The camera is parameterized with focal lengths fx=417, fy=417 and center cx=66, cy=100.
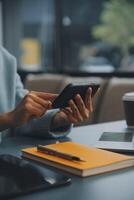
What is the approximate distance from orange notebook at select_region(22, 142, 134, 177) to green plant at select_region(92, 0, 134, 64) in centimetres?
226

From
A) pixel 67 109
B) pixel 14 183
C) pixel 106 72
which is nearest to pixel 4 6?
pixel 106 72

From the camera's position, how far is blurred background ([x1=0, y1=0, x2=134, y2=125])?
342 cm

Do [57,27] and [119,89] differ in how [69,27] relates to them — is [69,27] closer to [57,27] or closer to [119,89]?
[57,27]

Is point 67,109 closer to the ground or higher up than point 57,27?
closer to the ground

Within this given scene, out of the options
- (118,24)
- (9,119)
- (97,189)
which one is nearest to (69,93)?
(9,119)

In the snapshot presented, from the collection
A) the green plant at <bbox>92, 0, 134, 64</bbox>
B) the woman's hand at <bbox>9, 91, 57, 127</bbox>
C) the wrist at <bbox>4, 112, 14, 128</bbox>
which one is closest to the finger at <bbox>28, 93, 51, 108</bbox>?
the woman's hand at <bbox>9, 91, 57, 127</bbox>

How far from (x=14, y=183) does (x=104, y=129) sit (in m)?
0.76

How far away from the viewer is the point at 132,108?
1671mm

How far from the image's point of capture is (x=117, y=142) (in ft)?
4.43

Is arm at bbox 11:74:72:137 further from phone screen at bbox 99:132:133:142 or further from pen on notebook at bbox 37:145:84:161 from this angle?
pen on notebook at bbox 37:145:84:161

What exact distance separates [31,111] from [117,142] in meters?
0.31

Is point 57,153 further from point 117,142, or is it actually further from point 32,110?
point 117,142

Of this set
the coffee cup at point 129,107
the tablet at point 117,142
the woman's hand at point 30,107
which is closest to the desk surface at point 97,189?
the tablet at point 117,142

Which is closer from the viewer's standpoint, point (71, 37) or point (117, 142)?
point (117, 142)
